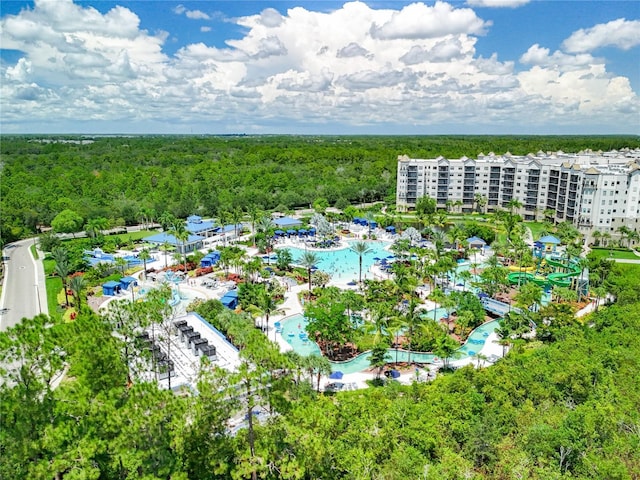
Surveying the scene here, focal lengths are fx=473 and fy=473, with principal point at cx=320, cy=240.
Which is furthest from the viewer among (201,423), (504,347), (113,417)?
(504,347)

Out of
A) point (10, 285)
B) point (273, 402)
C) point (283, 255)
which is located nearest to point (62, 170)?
point (10, 285)

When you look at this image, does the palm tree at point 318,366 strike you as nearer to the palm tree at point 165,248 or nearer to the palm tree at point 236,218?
the palm tree at point 165,248

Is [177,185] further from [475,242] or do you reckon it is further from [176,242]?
[475,242]

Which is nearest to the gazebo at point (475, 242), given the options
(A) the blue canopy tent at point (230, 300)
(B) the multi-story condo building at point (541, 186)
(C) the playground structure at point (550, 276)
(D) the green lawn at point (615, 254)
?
(C) the playground structure at point (550, 276)

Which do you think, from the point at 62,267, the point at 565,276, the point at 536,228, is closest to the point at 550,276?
the point at 565,276

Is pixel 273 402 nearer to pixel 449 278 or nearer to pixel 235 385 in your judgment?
pixel 235 385

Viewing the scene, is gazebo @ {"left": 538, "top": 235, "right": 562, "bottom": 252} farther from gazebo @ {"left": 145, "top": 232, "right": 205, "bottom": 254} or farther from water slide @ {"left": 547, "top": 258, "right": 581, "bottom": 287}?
gazebo @ {"left": 145, "top": 232, "right": 205, "bottom": 254}

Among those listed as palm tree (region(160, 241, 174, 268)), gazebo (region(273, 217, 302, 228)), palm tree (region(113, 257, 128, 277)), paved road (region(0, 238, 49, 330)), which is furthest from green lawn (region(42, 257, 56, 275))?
gazebo (region(273, 217, 302, 228))
